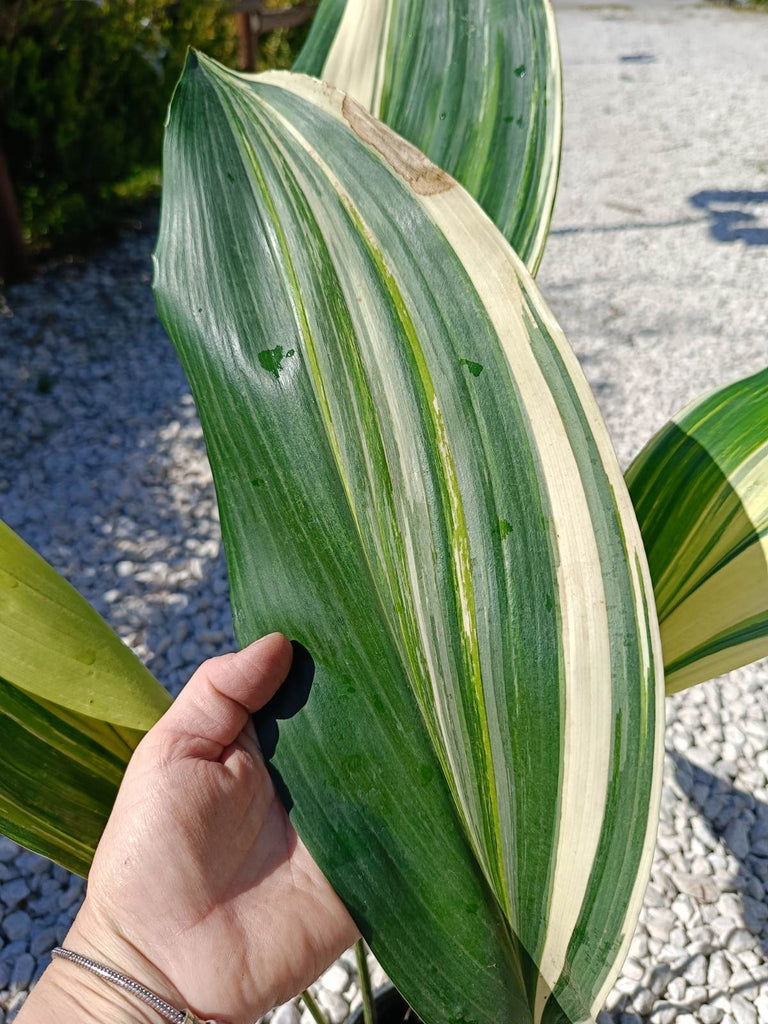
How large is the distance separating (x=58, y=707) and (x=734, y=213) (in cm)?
354

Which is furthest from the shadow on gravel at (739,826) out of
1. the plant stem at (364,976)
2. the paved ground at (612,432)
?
the plant stem at (364,976)

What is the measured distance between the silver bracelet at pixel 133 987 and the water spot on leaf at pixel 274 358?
435 mm

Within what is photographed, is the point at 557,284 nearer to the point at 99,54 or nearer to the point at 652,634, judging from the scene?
the point at 99,54

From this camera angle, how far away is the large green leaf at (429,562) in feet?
1.50

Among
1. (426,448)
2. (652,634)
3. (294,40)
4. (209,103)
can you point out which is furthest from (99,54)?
(652,634)

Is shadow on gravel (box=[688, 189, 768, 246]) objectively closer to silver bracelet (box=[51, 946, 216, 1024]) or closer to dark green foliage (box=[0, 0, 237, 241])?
dark green foliage (box=[0, 0, 237, 241])

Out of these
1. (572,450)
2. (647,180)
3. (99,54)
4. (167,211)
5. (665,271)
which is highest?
(99,54)

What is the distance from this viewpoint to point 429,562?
19.8 inches

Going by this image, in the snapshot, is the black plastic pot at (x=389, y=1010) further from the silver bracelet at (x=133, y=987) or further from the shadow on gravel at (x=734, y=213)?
the shadow on gravel at (x=734, y=213)

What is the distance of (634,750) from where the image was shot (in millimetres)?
452

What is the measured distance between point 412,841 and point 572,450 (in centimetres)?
27

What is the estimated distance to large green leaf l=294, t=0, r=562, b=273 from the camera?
69 centimetres

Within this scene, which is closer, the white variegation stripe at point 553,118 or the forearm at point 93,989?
the forearm at point 93,989

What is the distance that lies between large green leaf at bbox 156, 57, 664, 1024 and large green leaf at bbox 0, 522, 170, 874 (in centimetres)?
10
